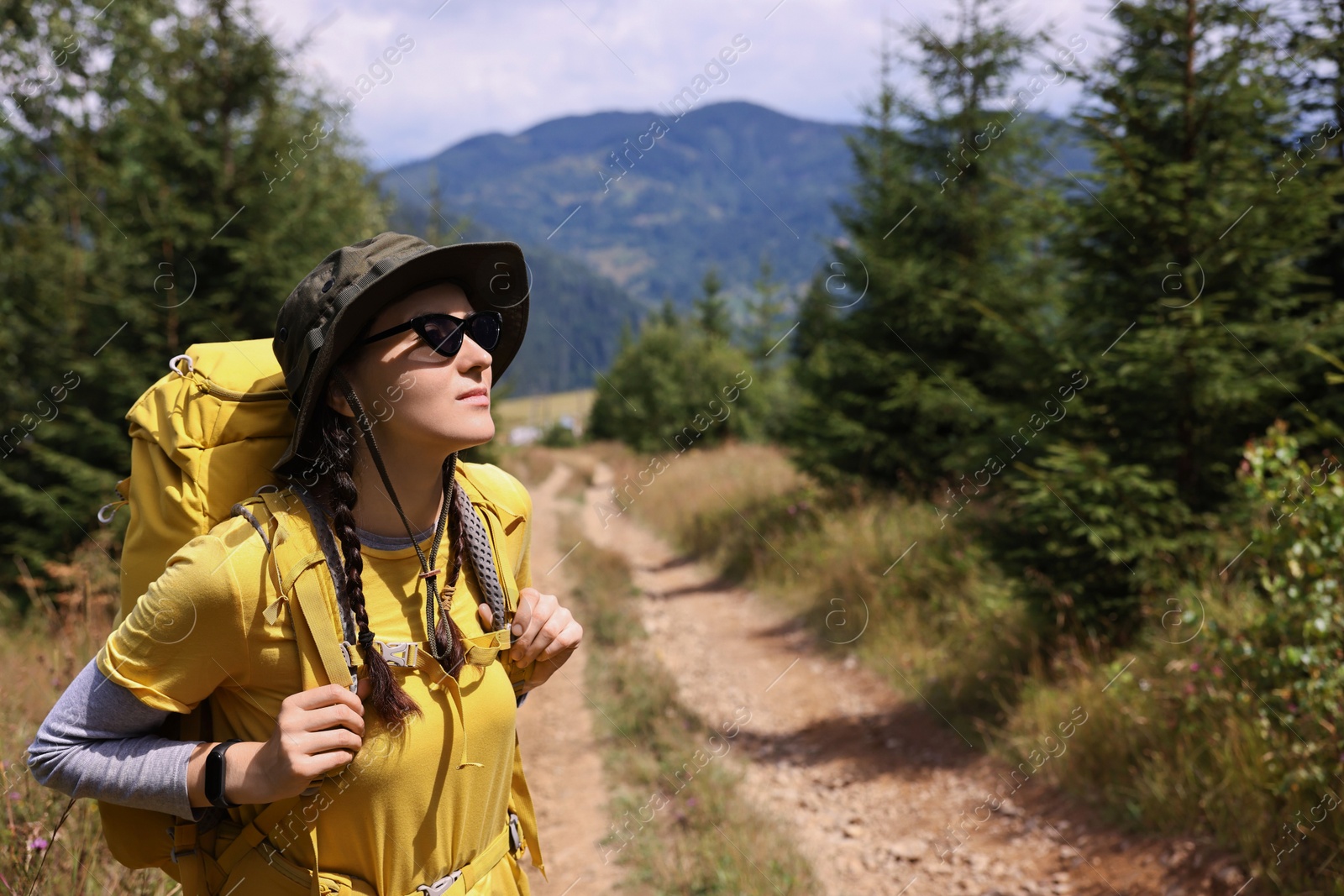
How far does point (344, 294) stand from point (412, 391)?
0.72 ft

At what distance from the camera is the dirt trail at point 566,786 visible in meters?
4.75

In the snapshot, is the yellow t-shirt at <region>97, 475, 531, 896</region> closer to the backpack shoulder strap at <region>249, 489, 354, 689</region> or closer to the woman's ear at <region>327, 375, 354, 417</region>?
the backpack shoulder strap at <region>249, 489, 354, 689</region>

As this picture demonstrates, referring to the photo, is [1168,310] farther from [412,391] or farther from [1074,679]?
[412,391]

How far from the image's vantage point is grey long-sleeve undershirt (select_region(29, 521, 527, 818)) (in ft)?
4.85

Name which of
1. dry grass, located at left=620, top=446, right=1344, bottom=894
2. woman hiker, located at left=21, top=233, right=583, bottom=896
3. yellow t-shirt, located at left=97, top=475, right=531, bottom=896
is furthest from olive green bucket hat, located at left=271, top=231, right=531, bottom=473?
dry grass, located at left=620, top=446, right=1344, bottom=894

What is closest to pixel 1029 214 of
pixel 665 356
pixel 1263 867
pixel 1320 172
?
pixel 1320 172

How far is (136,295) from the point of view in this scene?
26.7 feet

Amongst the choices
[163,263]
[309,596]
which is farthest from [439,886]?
[163,263]

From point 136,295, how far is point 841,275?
7710 millimetres

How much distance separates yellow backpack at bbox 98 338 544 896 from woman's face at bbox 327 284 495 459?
0.17m

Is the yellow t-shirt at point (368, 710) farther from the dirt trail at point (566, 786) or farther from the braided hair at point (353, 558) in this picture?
the dirt trail at point (566, 786)

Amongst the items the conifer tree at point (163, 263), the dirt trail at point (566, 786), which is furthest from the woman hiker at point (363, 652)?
the conifer tree at point (163, 263)

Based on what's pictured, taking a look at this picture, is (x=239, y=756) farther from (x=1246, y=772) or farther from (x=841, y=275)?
(x=841, y=275)

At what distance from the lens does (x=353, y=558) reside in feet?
5.22
